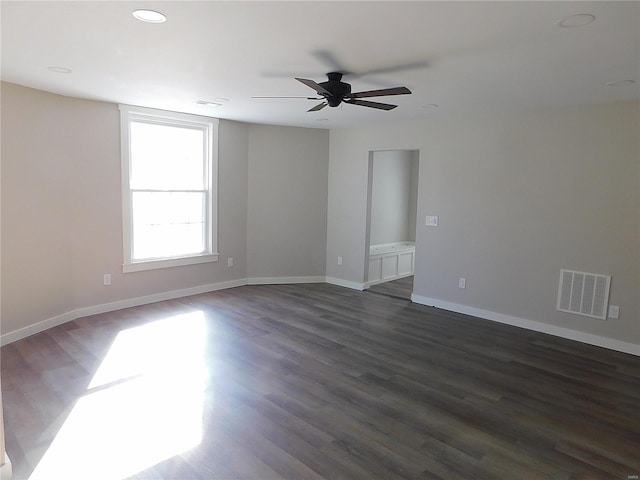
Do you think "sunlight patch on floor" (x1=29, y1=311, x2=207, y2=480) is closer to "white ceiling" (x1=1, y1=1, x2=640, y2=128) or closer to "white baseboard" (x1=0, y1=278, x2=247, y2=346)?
"white baseboard" (x1=0, y1=278, x2=247, y2=346)

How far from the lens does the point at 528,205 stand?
14.9 feet

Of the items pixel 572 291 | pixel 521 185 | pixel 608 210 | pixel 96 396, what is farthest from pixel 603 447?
pixel 96 396

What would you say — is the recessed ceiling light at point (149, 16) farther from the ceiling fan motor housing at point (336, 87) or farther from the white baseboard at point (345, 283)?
the white baseboard at point (345, 283)

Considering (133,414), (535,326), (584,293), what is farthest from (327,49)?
(535,326)

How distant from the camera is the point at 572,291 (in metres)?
4.29

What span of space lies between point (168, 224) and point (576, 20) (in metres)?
4.83

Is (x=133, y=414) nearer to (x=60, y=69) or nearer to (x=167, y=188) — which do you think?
(x=60, y=69)

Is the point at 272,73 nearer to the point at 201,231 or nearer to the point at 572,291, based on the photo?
the point at 201,231

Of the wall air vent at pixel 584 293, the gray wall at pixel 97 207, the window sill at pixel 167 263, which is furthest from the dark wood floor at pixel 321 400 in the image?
the window sill at pixel 167 263

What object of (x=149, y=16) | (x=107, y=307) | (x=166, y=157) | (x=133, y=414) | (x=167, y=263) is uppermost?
(x=149, y=16)

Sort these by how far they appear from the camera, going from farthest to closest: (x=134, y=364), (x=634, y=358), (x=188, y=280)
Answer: (x=188, y=280)
(x=634, y=358)
(x=134, y=364)

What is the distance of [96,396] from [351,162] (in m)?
4.58

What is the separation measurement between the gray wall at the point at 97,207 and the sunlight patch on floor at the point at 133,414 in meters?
1.11

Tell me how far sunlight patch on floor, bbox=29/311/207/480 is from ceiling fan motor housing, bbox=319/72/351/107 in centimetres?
255
